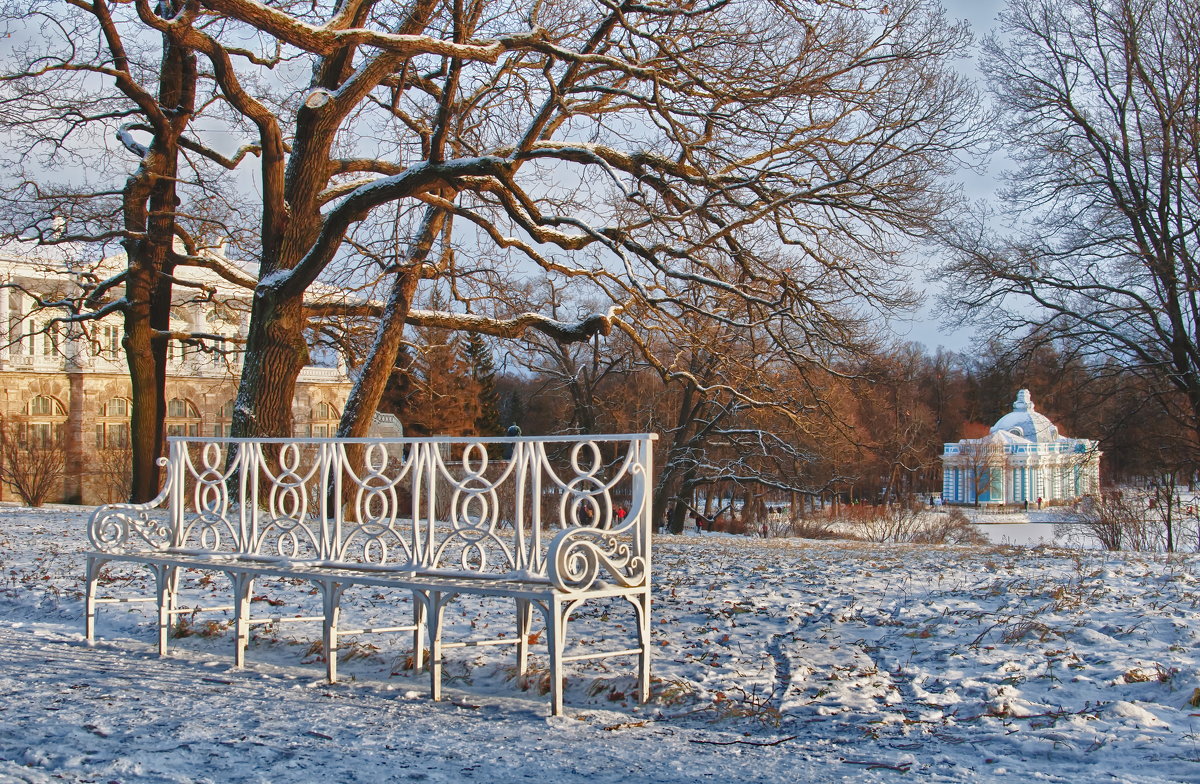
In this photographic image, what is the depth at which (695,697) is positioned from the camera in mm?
4859

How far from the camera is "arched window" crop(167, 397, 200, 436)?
44.7 meters

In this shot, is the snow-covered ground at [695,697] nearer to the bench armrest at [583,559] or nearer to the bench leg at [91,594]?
the bench leg at [91,594]

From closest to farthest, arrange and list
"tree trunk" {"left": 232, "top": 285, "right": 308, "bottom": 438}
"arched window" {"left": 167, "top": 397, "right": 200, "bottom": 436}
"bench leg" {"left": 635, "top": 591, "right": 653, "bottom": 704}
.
→ "bench leg" {"left": 635, "top": 591, "right": 653, "bottom": 704}, "tree trunk" {"left": 232, "top": 285, "right": 308, "bottom": 438}, "arched window" {"left": 167, "top": 397, "right": 200, "bottom": 436}

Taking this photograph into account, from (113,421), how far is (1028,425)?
46.7 m

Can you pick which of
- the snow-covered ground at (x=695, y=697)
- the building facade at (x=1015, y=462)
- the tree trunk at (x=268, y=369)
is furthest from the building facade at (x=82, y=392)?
the snow-covered ground at (x=695, y=697)

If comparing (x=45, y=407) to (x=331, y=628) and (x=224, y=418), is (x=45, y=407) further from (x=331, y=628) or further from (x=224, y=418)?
(x=331, y=628)

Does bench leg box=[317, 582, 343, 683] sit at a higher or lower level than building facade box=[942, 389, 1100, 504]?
lower

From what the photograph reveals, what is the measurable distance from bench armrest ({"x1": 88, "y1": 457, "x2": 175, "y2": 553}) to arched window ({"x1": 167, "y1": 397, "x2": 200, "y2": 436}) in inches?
1590

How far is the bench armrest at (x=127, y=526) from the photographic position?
6.80 m

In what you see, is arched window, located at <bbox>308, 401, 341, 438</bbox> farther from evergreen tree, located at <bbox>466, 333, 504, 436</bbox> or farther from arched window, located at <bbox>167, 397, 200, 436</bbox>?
Answer: evergreen tree, located at <bbox>466, 333, 504, 436</bbox>

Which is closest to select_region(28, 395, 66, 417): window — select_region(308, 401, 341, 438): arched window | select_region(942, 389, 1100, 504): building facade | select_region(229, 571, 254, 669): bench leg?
select_region(308, 401, 341, 438): arched window

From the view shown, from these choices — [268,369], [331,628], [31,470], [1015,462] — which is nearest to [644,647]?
[331,628]

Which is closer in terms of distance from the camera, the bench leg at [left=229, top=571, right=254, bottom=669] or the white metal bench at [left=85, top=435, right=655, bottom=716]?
the white metal bench at [left=85, top=435, right=655, bottom=716]

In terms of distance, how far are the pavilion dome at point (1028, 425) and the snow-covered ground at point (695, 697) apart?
162 feet
